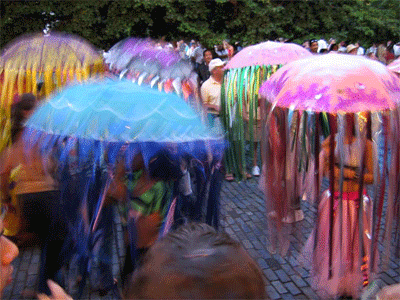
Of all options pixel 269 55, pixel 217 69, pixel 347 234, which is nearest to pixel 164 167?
pixel 347 234

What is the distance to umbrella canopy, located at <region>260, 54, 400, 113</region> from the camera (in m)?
2.51

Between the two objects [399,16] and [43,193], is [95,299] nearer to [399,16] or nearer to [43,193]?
[43,193]

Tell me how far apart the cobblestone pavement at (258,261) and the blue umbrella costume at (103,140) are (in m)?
0.49

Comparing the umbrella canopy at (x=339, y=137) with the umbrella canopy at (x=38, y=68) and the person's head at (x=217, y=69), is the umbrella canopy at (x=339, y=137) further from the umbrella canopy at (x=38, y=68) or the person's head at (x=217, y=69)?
the person's head at (x=217, y=69)

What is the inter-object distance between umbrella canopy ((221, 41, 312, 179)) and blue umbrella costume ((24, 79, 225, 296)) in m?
2.90

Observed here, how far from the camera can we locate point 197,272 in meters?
0.97

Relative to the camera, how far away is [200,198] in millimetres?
2457

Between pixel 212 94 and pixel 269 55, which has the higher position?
pixel 269 55

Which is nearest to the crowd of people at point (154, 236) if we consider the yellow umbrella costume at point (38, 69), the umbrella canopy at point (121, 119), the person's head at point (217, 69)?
the umbrella canopy at point (121, 119)

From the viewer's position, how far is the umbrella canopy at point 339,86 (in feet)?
8.25

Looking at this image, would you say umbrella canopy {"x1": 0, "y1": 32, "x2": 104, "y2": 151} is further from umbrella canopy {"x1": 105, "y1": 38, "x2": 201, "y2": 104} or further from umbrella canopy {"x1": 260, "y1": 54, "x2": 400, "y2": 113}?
umbrella canopy {"x1": 260, "y1": 54, "x2": 400, "y2": 113}

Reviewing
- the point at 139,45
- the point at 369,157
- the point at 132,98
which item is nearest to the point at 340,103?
the point at 369,157

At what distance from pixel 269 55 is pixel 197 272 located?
4581mm

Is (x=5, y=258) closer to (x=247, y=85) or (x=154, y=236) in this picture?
(x=154, y=236)
